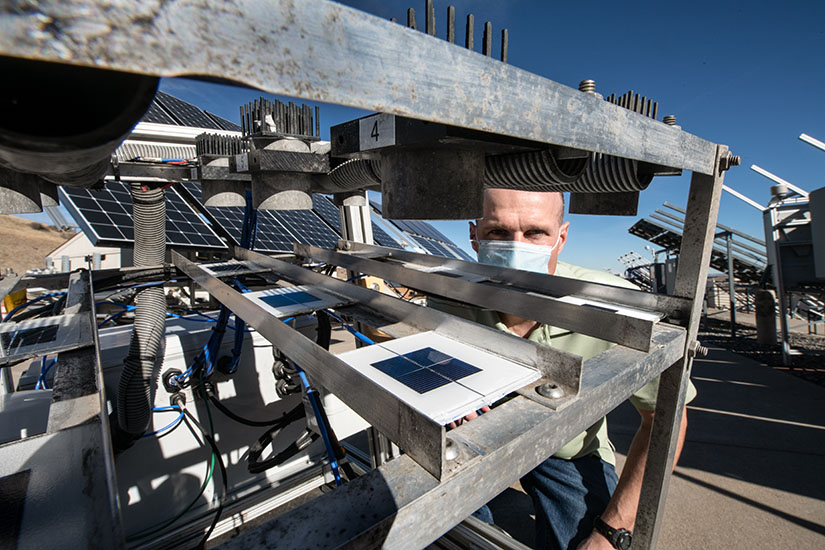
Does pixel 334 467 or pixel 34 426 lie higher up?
pixel 34 426

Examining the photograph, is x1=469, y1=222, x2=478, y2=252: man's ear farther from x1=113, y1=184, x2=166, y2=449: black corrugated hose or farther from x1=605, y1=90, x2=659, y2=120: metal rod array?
x1=113, y1=184, x2=166, y2=449: black corrugated hose

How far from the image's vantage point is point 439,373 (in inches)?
30.2

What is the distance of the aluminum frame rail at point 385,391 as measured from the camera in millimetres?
538

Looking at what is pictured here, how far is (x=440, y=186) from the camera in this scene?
2.90 feet

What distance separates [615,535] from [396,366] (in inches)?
49.6

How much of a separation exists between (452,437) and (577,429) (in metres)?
0.27

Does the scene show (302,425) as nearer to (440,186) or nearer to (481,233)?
(481,233)

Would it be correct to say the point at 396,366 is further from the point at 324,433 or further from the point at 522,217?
the point at 522,217

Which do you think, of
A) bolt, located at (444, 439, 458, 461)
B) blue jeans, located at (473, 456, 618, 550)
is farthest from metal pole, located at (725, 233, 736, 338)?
bolt, located at (444, 439, 458, 461)

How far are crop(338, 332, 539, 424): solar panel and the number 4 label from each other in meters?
0.47

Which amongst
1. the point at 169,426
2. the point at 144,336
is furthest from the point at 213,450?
the point at 144,336

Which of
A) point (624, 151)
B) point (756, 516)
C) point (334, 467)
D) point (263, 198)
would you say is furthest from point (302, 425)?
point (756, 516)

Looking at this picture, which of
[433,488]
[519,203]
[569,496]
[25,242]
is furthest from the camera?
[25,242]

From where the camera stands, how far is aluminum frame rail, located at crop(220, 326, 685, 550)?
1.48 ft
